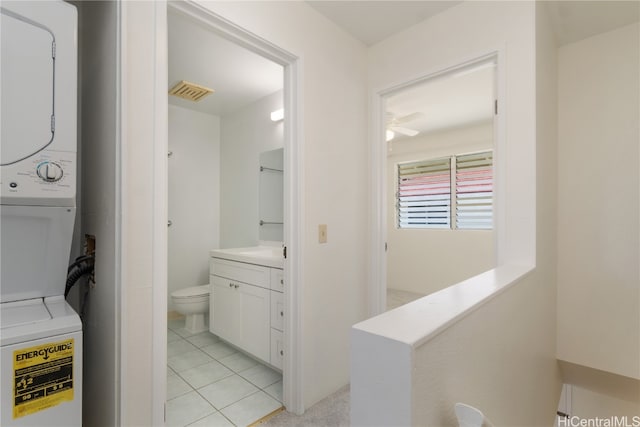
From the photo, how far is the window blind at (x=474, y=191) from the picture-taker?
401cm

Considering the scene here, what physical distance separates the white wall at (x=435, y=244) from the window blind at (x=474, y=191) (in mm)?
126

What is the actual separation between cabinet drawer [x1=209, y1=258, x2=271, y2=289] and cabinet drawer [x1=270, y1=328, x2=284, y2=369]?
0.33 meters

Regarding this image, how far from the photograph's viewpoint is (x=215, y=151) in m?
3.81

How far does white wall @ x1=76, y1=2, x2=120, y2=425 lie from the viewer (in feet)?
3.40

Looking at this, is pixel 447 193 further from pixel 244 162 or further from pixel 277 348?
pixel 277 348

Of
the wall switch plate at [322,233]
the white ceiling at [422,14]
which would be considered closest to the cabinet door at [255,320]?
the wall switch plate at [322,233]

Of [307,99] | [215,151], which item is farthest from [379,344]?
[215,151]

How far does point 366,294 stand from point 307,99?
1.43 metres

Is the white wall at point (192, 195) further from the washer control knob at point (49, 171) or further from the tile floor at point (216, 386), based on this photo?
the washer control knob at point (49, 171)

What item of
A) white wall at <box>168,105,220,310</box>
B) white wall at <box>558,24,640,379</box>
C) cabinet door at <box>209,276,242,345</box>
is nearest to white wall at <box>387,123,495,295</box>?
white wall at <box>558,24,640,379</box>

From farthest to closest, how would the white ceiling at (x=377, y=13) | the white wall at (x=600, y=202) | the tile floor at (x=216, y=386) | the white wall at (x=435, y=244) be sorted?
the white wall at (x=435, y=244), the white wall at (x=600, y=202), the white ceiling at (x=377, y=13), the tile floor at (x=216, y=386)

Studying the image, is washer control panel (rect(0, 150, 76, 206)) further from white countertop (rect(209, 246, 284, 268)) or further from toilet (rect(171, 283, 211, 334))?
Answer: toilet (rect(171, 283, 211, 334))

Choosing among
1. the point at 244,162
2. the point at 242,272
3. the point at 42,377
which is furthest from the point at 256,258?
the point at 244,162

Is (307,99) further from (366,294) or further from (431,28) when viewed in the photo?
(366,294)
